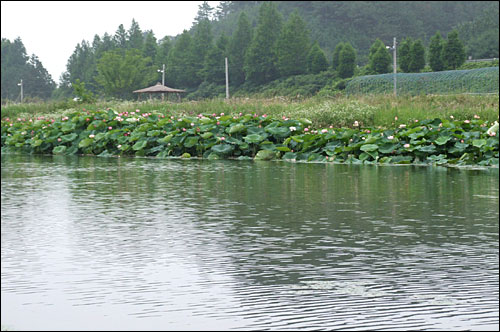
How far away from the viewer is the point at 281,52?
58062mm

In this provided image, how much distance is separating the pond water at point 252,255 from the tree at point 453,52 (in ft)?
132

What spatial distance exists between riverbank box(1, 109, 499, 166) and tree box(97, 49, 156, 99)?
120ft

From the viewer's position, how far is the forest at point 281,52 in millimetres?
51688

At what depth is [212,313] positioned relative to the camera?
3203mm

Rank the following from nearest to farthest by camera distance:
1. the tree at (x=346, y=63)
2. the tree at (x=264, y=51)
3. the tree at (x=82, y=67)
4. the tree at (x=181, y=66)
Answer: the tree at (x=346, y=63)
the tree at (x=181, y=66)
the tree at (x=264, y=51)
the tree at (x=82, y=67)

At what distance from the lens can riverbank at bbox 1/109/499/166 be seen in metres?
12.1

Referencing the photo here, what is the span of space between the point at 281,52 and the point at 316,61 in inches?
119

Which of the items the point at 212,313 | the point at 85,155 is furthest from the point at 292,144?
the point at 212,313

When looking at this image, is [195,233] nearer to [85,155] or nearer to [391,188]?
[391,188]

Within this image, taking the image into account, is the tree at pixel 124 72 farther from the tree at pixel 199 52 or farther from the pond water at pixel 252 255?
the pond water at pixel 252 255

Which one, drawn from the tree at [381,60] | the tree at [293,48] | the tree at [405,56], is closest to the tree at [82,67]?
the tree at [293,48]

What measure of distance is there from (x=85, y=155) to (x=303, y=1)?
3021 inches

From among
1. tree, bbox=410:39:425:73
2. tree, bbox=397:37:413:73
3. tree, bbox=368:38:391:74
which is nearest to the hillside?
tree, bbox=368:38:391:74

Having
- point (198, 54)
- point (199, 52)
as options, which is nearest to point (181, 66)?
point (198, 54)
